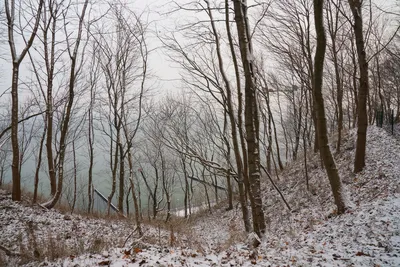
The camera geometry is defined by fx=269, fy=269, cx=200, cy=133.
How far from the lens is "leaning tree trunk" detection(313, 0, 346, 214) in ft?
17.9

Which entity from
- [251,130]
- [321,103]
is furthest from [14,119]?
[321,103]

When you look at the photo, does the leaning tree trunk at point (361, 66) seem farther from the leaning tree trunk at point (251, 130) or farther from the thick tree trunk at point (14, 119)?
the thick tree trunk at point (14, 119)

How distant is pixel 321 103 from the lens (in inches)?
228

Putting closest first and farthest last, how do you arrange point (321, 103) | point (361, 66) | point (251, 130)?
point (251, 130) < point (321, 103) < point (361, 66)

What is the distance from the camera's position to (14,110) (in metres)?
9.30

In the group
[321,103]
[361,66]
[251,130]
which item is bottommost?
[251,130]

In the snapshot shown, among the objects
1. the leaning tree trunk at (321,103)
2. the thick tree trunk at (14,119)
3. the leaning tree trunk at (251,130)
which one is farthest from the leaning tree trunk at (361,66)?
the thick tree trunk at (14,119)

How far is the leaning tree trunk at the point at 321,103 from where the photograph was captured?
17.9 ft

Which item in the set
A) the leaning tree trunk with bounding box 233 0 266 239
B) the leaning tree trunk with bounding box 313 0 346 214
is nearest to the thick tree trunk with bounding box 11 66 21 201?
the leaning tree trunk with bounding box 233 0 266 239

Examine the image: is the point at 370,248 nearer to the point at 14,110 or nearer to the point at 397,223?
the point at 397,223

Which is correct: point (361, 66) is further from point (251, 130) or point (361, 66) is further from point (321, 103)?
point (251, 130)

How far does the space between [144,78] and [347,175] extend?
8147mm

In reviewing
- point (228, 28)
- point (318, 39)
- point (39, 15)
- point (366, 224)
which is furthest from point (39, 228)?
point (318, 39)

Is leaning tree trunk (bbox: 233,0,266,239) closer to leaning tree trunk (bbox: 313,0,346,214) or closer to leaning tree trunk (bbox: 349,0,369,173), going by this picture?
leaning tree trunk (bbox: 313,0,346,214)
